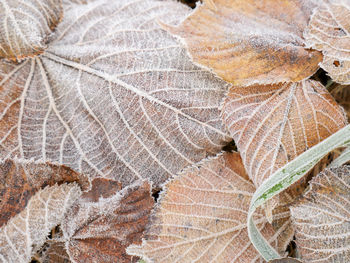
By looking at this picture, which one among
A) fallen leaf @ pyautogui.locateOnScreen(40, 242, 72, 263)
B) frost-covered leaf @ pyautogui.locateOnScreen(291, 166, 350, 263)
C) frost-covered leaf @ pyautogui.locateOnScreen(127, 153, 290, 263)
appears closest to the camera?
frost-covered leaf @ pyautogui.locateOnScreen(291, 166, 350, 263)

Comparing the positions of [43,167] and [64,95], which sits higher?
[64,95]

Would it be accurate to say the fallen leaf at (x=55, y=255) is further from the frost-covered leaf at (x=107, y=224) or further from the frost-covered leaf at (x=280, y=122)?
the frost-covered leaf at (x=280, y=122)

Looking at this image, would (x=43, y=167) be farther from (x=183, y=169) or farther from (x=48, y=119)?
(x=183, y=169)

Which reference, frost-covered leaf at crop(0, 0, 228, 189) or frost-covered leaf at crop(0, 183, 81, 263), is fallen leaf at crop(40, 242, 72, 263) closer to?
frost-covered leaf at crop(0, 183, 81, 263)

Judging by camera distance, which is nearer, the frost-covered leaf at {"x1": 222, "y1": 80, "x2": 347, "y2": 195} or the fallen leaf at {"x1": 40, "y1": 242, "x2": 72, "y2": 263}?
the frost-covered leaf at {"x1": 222, "y1": 80, "x2": 347, "y2": 195}

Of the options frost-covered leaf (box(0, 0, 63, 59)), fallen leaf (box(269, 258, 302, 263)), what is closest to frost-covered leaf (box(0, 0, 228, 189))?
frost-covered leaf (box(0, 0, 63, 59))

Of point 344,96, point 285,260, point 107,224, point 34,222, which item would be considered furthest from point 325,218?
point 34,222

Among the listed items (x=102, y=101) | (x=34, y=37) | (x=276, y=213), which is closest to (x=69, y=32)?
(x=34, y=37)

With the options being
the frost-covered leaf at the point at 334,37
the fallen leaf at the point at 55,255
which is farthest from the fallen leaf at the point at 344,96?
the fallen leaf at the point at 55,255
